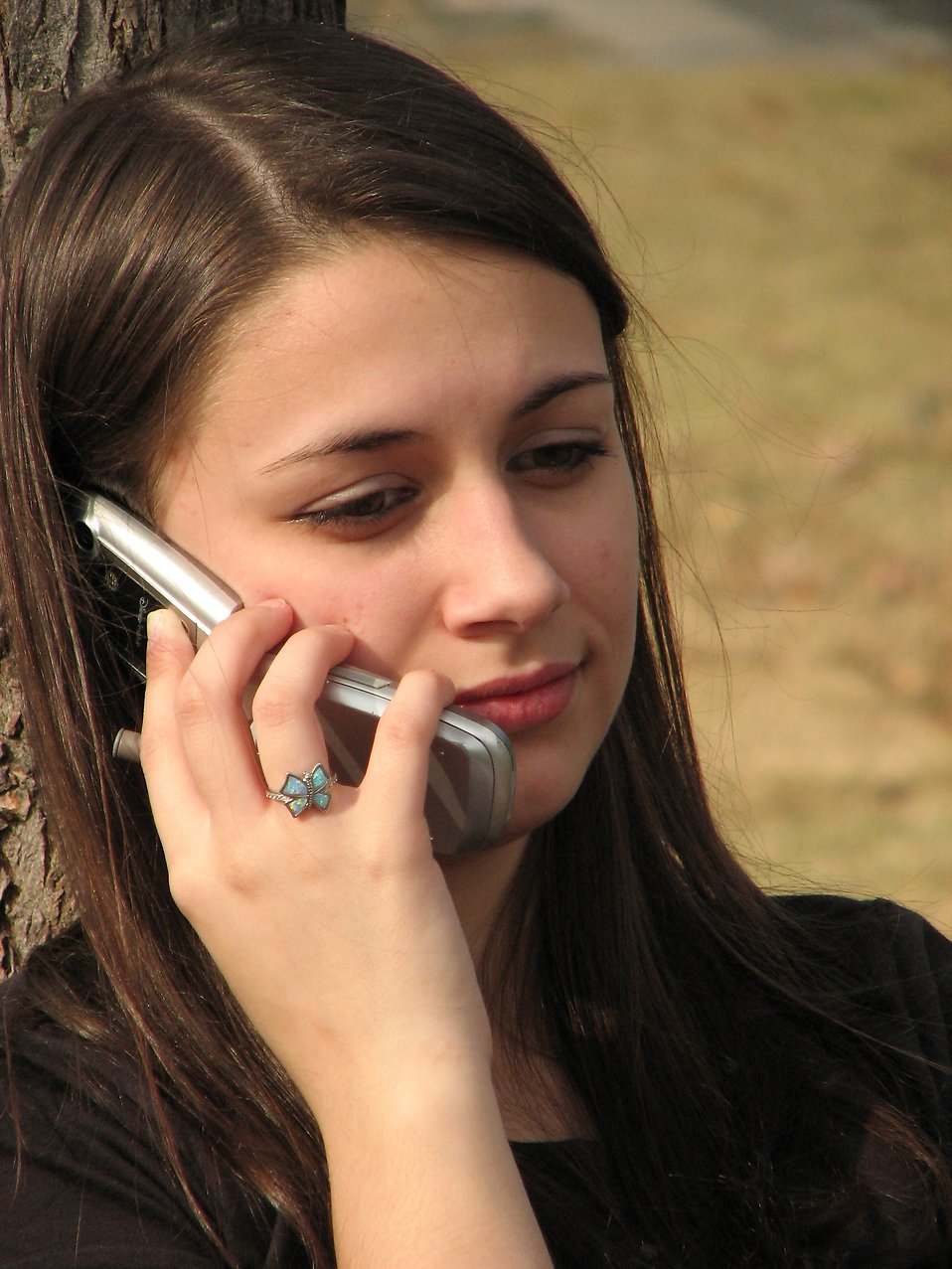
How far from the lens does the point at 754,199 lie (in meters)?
8.88

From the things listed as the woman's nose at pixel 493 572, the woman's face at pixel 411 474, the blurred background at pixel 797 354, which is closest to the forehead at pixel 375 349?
the woman's face at pixel 411 474

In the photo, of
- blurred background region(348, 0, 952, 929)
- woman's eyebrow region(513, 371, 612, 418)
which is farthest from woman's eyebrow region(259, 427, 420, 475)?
blurred background region(348, 0, 952, 929)

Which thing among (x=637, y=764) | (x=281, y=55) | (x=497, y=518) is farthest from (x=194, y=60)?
(x=637, y=764)

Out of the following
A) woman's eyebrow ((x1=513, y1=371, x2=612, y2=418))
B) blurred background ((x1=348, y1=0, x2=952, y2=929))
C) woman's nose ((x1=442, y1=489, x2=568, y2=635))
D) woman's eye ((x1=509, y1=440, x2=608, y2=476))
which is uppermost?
woman's eyebrow ((x1=513, y1=371, x2=612, y2=418))

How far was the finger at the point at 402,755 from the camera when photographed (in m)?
1.48

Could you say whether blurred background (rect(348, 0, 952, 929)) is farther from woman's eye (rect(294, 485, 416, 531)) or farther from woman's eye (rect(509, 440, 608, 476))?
woman's eye (rect(294, 485, 416, 531))

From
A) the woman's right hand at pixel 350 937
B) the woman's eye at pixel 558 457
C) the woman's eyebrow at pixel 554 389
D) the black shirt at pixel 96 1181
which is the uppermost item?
the woman's eyebrow at pixel 554 389

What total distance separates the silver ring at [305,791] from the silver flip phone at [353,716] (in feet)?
0.29

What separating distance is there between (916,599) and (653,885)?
4740mm

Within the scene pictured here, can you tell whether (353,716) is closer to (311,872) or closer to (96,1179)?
(311,872)

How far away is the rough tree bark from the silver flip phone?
35 cm

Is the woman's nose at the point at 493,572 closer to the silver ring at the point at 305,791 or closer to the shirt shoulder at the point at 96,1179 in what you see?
the silver ring at the point at 305,791

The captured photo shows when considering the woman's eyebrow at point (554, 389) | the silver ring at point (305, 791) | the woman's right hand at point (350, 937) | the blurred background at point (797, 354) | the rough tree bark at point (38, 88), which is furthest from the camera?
the blurred background at point (797, 354)

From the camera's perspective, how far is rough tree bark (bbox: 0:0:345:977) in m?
1.95
